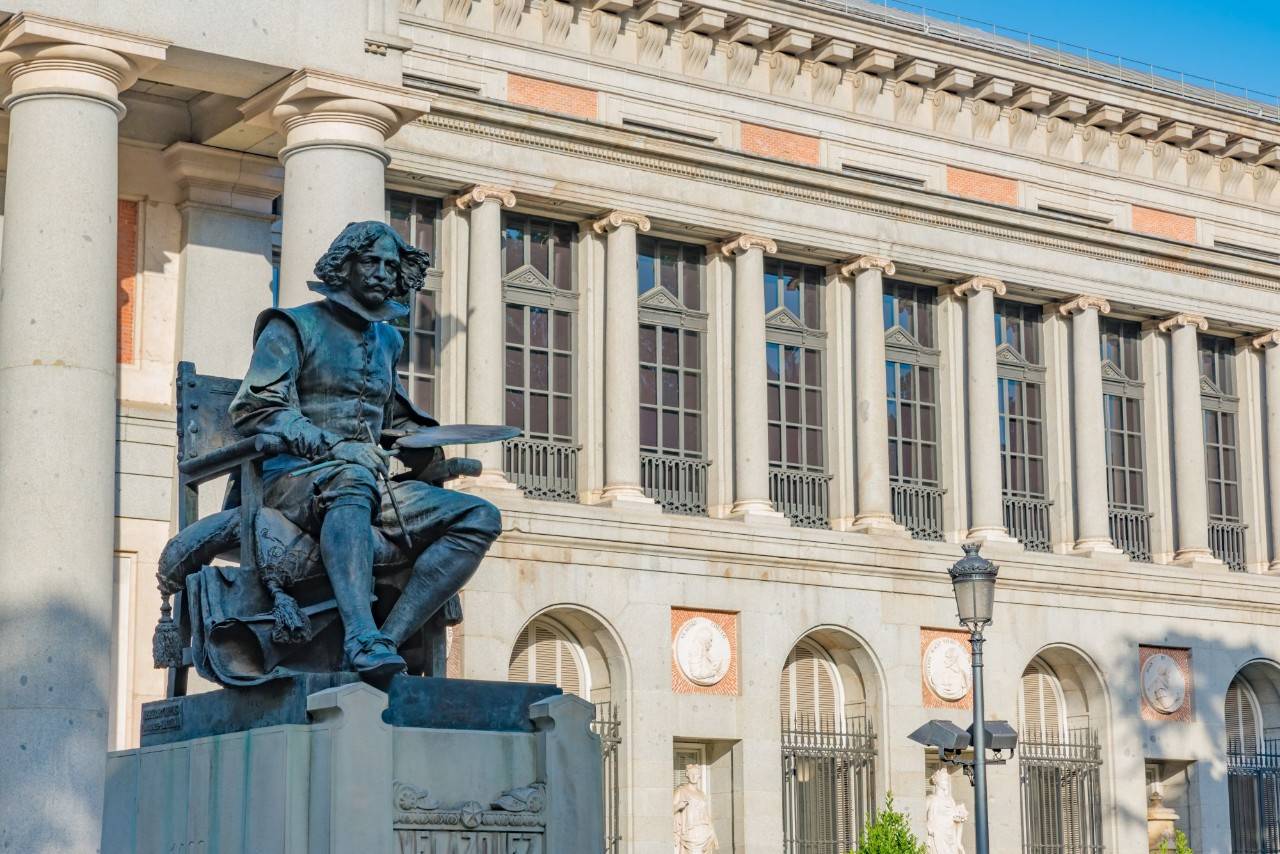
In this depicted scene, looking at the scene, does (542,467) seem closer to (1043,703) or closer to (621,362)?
(621,362)

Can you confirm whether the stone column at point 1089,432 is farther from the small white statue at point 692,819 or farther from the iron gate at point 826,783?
the small white statue at point 692,819

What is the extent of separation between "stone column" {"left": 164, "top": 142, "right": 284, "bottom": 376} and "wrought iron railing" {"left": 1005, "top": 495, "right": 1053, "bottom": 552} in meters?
15.5

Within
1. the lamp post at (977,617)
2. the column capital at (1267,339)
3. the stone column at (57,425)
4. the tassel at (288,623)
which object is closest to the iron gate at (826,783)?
the column capital at (1267,339)

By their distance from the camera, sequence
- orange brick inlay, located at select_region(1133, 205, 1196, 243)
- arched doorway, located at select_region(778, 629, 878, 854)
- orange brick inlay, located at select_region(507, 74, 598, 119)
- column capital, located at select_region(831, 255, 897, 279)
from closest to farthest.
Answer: arched doorway, located at select_region(778, 629, 878, 854), orange brick inlay, located at select_region(507, 74, 598, 119), column capital, located at select_region(831, 255, 897, 279), orange brick inlay, located at select_region(1133, 205, 1196, 243)

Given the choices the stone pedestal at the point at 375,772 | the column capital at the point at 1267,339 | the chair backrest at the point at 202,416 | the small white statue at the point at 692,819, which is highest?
the column capital at the point at 1267,339

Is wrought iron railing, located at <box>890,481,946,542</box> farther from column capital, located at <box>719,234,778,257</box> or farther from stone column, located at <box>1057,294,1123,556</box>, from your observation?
column capital, located at <box>719,234,778,257</box>

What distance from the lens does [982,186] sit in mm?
36594

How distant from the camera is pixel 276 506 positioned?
8742 mm

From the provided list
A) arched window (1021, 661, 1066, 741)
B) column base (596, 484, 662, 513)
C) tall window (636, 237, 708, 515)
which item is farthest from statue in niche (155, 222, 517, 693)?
arched window (1021, 661, 1066, 741)

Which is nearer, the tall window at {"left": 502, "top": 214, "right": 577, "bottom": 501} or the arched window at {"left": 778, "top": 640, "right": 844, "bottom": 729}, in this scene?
the tall window at {"left": 502, "top": 214, "right": 577, "bottom": 501}

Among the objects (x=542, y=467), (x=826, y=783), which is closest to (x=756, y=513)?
(x=542, y=467)

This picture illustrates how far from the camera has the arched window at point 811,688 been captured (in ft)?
105

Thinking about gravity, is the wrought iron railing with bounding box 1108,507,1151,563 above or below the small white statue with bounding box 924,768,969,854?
above

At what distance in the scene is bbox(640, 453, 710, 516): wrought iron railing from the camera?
31453 mm
